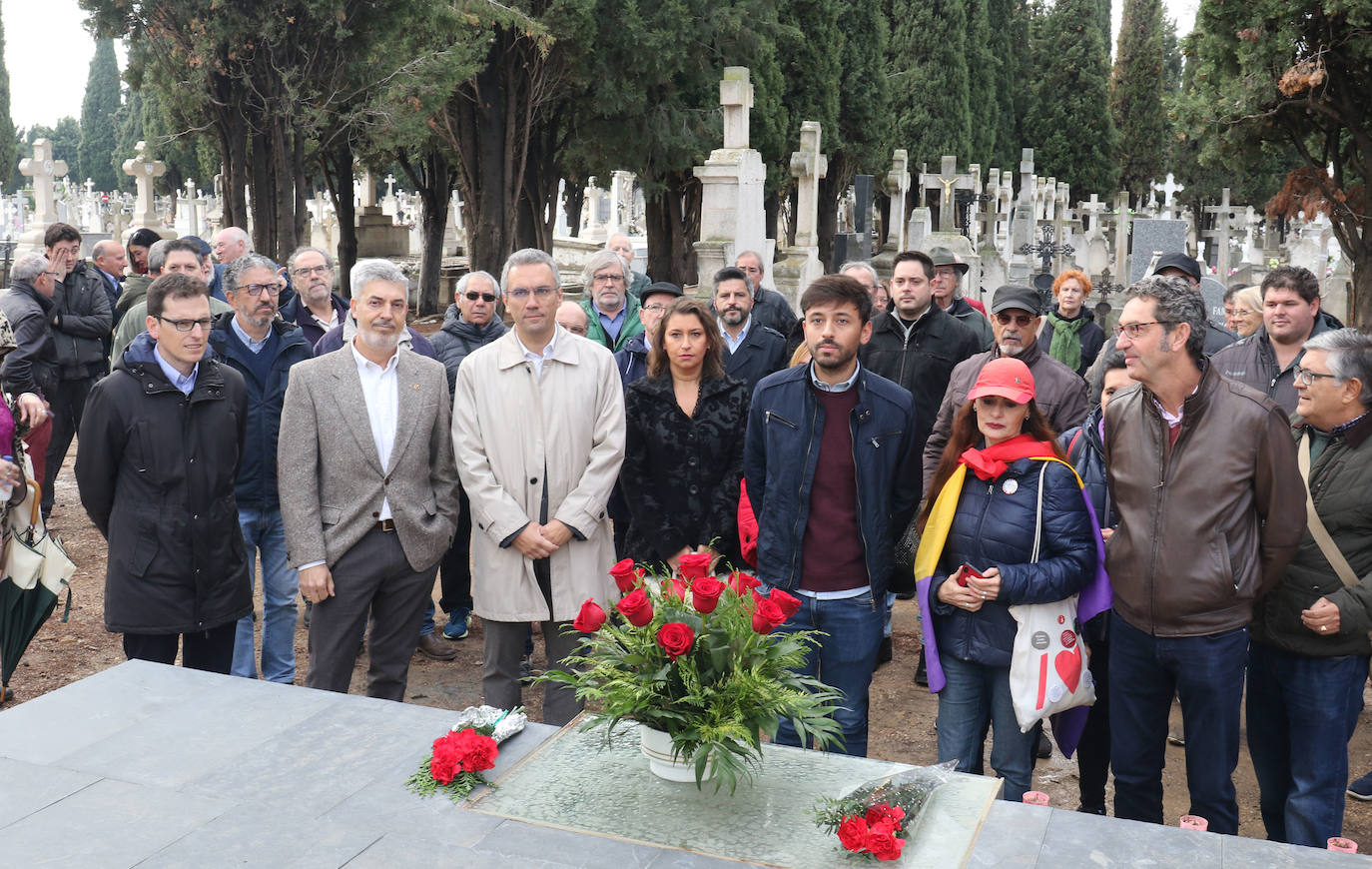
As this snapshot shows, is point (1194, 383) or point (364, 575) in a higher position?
point (1194, 383)

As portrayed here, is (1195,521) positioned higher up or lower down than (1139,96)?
lower down

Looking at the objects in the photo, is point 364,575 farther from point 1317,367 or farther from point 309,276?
point 1317,367

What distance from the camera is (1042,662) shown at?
370 centimetres

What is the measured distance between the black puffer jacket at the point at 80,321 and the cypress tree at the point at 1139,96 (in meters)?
41.2

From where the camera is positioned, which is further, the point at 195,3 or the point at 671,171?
the point at 671,171

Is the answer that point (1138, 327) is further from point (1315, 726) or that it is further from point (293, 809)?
point (293, 809)

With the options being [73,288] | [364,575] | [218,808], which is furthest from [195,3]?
[218,808]

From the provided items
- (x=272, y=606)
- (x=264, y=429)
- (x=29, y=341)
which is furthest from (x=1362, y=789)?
(x=29, y=341)

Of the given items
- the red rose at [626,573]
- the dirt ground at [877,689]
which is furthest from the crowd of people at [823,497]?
the red rose at [626,573]

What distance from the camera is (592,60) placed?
57.1 feet

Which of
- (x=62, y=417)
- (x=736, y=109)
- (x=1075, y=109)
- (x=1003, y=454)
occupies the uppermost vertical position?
(x=1075, y=109)

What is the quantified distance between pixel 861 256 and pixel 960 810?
1562cm

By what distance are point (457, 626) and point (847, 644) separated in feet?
9.68

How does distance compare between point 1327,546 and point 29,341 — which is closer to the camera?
point 1327,546
